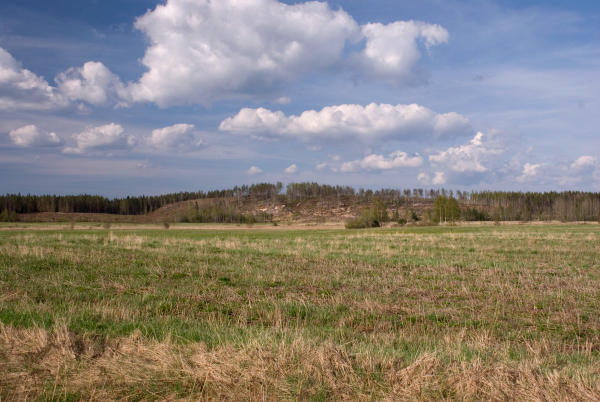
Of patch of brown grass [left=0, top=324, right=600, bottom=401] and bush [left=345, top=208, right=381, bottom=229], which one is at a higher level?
patch of brown grass [left=0, top=324, right=600, bottom=401]

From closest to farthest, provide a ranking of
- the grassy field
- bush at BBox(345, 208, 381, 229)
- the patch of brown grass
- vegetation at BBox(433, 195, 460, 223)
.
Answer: the patch of brown grass < the grassy field < bush at BBox(345, 208, 381, 229) < vegetation at BBox(433, 195, 460, 223)

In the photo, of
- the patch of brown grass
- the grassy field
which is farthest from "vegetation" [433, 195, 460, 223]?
the patch of brown grass

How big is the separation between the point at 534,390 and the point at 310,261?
1624 centimetres

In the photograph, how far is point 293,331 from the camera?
8164 mm

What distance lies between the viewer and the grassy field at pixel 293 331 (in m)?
5.15

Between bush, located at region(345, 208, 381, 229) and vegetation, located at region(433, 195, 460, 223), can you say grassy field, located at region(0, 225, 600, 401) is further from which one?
vegetation, located at region(433, 195, 460, 223)

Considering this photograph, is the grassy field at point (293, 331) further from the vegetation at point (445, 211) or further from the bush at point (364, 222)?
the vegetation at point (445, 211)

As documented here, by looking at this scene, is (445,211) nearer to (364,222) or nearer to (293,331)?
(364,222)

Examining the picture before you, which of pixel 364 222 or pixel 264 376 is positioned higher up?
pixel 264 376

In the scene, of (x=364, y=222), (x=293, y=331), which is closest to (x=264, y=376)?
(x=293, y=331)

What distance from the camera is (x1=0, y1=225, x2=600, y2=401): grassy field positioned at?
515cm

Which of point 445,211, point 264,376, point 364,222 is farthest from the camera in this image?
point 445,211

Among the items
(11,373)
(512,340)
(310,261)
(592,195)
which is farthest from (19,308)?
(592,195)

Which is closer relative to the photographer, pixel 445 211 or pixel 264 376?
pixel 264 376
